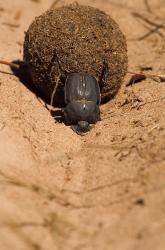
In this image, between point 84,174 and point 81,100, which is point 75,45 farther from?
point 84,174

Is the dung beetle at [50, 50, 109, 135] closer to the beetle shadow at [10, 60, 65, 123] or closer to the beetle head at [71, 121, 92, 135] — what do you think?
the beetle head at [71, 121, 92, 135]

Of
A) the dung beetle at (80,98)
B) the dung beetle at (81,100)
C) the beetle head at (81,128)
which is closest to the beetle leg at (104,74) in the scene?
the dung beetle at (80,98)

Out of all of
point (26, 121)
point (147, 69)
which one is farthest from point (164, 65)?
point (26, 121)

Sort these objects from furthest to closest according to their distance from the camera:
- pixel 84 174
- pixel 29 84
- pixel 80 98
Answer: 1. pixel 29 84
2. pixel 80 98
3. pixel 84 174

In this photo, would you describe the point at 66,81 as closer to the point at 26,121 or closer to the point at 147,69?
the point at 26,121

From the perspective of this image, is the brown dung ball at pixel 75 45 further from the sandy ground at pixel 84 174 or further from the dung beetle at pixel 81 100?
the sandy ground at pixel 84 174

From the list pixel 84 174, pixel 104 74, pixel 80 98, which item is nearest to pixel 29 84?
pixel 80 98
